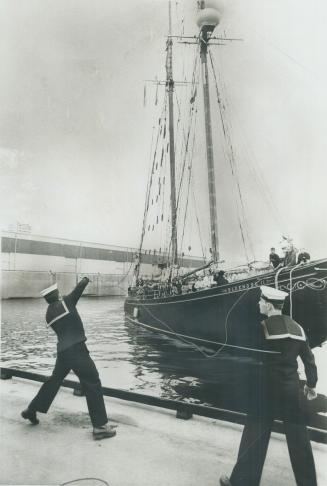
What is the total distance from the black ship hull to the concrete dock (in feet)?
20.5

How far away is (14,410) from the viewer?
17.3 ft

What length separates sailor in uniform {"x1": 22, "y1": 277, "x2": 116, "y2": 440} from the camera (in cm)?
452

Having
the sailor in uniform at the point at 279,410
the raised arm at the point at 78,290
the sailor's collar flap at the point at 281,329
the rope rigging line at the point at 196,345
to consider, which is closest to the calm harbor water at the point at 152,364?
the rope rigging line at the point at 196,345

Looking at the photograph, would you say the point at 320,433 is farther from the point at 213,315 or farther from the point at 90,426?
the point at 213,315

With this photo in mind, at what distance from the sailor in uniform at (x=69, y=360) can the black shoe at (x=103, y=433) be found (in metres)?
0.08

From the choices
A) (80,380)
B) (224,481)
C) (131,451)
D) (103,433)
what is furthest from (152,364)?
(224,481)

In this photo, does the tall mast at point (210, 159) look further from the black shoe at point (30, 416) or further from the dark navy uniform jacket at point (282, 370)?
the dark navy uniform jacket at point (282, 370)

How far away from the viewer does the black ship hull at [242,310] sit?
13.2m

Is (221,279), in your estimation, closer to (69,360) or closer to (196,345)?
(196,345)

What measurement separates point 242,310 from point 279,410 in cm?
1193

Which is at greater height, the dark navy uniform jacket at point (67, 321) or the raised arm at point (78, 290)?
the raised arm at point (78, 290)

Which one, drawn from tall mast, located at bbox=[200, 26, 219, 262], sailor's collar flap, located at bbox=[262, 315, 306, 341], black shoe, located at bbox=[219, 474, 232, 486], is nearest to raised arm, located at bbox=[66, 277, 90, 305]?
sailor's collar flap, located at bbox=[262, 315, 306, 341]

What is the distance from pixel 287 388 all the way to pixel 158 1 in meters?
7.82

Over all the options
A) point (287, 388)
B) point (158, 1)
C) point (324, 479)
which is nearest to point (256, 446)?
point (287, 388)
